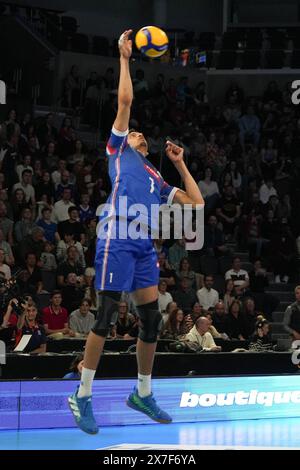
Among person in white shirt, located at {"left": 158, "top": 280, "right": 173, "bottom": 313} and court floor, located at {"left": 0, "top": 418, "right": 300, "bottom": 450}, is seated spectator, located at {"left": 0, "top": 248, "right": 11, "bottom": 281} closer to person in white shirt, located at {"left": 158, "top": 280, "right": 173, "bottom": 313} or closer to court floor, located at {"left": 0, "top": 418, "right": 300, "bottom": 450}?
person in white shirt, located at {"left": 158, "top": 280, "right": 173, "bottom": 313}

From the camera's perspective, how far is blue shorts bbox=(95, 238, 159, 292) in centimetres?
742

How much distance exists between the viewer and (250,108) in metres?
24.6

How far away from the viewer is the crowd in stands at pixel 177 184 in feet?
53.1

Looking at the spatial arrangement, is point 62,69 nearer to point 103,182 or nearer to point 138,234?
point 103,182

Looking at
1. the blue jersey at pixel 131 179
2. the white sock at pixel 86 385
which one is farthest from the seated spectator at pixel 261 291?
the white sock at pixel 86 385

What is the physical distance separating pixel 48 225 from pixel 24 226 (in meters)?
0.52

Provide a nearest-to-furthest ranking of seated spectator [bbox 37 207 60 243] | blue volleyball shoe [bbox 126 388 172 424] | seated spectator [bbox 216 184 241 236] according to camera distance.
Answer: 1. blue volleyball shoe [bbox 126 388 172 424]
2. seated spectator [bbox 37 207 60 243]
3. seated spectator [bbox 216 184 241 236]

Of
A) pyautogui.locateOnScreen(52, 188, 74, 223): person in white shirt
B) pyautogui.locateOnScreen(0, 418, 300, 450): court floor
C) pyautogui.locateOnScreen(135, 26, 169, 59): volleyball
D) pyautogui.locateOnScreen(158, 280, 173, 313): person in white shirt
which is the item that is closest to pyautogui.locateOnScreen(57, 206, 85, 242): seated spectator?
pyautogui.locateOnScreen(52, 188, 74, 223): person in white shirt

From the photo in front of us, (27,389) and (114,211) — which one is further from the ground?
(114,211)

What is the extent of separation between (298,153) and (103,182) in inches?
250

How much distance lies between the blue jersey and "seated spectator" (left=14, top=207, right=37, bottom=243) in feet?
31.3

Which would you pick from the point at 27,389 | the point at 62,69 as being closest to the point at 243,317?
the point at 27,389

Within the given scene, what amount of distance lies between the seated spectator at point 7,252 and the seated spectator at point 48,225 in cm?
110

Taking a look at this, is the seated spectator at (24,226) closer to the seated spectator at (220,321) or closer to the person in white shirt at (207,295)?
the person in white shirt at (207,295)
